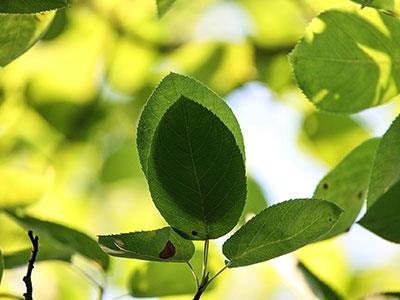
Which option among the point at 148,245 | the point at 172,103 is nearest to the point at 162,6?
the point at 172,103

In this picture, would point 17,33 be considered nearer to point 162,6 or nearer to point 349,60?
point 162,6

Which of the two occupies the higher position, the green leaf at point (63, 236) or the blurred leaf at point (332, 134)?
the green leaf at point (63, 236)

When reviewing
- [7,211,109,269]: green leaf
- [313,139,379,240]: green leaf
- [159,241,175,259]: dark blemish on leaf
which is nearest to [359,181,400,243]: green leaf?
[313,139,379,240]: green leaf

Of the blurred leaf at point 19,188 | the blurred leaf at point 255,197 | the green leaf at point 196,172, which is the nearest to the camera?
the green leaf at point 196,172

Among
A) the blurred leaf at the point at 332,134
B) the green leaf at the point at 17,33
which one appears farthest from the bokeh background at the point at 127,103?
the green leaf at the point at 17,33

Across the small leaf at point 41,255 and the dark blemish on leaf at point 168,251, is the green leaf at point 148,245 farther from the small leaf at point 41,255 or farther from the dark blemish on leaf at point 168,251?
the small leaf at point 41,255

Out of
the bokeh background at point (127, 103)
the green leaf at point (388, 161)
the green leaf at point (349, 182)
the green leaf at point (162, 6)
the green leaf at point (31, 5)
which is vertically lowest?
the bokeh background at point (127, 103)

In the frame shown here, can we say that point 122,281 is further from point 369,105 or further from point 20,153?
point 369,105
